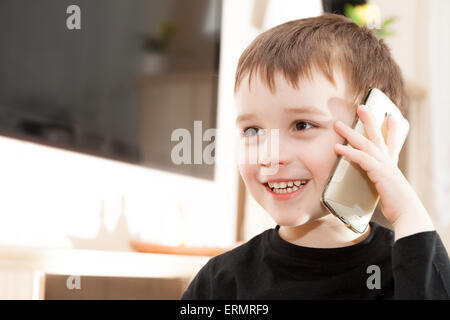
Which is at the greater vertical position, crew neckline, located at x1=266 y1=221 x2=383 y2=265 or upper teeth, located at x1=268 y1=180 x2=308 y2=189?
upper teeth, located at x1=268 y1=180 x2=308 y2=189

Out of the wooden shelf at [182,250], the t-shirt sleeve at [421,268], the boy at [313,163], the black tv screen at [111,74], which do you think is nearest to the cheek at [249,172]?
the boy at [313,163]

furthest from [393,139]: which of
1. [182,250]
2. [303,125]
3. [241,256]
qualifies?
[182,250]

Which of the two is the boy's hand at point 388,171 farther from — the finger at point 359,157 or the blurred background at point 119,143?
the blurred background at point 119,143

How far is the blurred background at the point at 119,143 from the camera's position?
0.98 meters

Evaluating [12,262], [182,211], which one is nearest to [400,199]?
[12,262]

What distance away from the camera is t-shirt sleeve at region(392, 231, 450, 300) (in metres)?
0.57

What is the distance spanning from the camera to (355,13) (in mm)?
2588

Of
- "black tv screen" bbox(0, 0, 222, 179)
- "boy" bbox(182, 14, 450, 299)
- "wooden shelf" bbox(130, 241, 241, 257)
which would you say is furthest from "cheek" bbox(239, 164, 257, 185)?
"black tv screen" bbox(0, 0, 222, 179)

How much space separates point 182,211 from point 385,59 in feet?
2.76

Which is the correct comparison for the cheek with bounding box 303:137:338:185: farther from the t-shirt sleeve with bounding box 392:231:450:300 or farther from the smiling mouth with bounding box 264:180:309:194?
the t-shirt sleeve with bounding box 392:231:450:300

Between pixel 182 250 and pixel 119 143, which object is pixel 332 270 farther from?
pixel 119 143

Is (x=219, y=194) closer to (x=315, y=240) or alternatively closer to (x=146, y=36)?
(x=146, y=36)

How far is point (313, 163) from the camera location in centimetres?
67

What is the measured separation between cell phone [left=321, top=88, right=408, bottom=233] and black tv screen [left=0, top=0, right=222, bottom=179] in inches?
27.9
